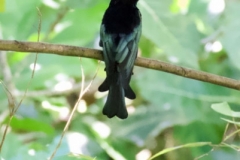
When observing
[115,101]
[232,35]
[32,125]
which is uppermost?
[232,35]

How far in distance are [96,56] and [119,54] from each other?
12 cm

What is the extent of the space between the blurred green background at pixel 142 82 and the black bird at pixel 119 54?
12 cm

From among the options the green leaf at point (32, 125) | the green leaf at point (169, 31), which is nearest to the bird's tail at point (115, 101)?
the green leaf at point (169, 31)

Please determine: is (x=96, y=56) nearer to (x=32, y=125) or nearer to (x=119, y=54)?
(x=119, y=54)

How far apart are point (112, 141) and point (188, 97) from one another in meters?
0.32

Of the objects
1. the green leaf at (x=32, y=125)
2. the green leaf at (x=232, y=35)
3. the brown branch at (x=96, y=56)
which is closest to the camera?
the brown branch at (x=96, y=56)

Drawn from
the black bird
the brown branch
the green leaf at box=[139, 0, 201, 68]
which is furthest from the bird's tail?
the green leaf at box=[139, 0, 201, 68]

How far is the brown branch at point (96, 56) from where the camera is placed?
2.76ft

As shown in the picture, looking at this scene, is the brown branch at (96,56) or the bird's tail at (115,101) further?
the bird's tail at (115,101)

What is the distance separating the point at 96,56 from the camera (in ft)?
3.21

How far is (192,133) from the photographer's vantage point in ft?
5.24

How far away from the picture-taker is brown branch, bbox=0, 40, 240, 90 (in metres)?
0.84

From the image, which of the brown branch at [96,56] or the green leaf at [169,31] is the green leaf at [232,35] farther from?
the brown branch at [96,56]

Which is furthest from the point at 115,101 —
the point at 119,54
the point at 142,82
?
the point at 142,82
